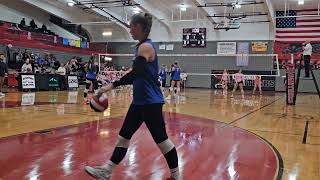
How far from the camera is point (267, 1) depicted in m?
21.7

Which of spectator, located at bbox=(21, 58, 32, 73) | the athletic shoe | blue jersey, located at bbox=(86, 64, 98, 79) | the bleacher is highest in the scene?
the bleacher

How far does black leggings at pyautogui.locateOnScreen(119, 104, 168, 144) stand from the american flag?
24017mm

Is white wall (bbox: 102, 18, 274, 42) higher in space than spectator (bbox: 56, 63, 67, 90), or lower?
higher

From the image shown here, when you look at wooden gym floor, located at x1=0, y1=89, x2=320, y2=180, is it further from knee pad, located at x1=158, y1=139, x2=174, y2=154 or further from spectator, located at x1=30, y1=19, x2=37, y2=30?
spectator, located at x1=30, y1=19, x2=37, y2=30

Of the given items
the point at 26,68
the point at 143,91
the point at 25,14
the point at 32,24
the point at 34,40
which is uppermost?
the point at 25,14

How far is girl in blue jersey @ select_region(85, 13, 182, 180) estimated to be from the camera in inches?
129

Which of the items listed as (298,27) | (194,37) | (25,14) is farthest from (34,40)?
(298,27)

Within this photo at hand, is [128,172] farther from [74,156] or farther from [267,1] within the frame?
[267,1]

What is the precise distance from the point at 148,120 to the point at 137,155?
1.54m

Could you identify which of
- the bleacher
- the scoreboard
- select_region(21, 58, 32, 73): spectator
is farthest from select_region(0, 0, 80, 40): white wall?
the scoreboard

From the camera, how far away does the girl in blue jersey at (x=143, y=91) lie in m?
3.28

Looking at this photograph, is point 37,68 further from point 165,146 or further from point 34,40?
point 165,146

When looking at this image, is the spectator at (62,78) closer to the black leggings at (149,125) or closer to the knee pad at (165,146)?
the black leggings at (149,125)

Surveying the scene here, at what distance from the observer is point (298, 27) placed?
25781 mm
